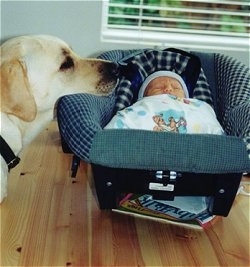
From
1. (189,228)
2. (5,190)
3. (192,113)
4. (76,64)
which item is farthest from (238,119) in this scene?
(5,190)

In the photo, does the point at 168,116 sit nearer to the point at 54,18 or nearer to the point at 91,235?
the point at 91,235

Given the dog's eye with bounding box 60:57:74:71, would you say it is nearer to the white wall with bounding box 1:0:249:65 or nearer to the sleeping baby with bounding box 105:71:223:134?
the sleeping baby with bounding box 105:71:223:134

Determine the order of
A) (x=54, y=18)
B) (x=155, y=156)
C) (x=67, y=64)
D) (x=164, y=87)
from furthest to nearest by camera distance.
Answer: (x=54, y=18)
(x=164, y=87)
(x=67, y=64)
(x=155, y=156)

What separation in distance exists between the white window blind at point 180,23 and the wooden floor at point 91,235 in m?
1.02

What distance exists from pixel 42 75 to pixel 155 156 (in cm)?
46

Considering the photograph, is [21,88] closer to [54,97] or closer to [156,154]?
[54,97]

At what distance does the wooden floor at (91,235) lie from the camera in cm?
128

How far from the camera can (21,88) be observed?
4.06 ft

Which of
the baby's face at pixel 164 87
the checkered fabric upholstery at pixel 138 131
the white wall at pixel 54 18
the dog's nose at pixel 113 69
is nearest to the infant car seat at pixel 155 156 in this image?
the checkered fabric upholstery at pixel 138 131

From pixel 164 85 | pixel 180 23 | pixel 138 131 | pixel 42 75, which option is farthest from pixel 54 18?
pixel 138 131

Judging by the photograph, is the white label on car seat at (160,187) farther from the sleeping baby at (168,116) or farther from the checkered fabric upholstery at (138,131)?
the sleeping baby at (168,116)

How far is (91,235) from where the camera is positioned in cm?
138

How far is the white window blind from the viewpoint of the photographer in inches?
90.0

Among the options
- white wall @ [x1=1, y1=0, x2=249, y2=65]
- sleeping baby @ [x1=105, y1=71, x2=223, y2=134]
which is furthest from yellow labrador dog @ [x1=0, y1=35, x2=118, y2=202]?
white wall @ [x1=1, y1=0, x2=249, y2=65]
